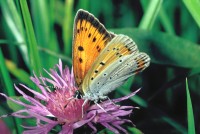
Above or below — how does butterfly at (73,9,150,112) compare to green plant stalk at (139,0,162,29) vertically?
below

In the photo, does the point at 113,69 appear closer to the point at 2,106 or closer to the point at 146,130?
the point at 146,130

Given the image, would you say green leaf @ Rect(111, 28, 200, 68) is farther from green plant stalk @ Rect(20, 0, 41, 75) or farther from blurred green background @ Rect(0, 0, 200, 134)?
green plant stalk @ Rect(20, 0, 41, 75)

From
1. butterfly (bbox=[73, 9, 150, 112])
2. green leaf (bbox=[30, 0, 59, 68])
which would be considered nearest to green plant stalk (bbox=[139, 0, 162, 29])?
butterfly (bbox=[73, 9, 150, 112])

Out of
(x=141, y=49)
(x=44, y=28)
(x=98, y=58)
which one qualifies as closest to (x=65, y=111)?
(x=98, y=58)

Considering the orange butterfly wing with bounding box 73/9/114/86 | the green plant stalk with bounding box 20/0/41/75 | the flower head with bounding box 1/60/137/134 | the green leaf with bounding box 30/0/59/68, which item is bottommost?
the flower head with bounding box 1/60/137/134

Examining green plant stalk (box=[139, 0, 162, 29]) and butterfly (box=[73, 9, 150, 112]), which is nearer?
butterfly (box=[73, 9, 150, 112])

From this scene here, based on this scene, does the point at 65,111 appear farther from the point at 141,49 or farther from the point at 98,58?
the point at 141,49
